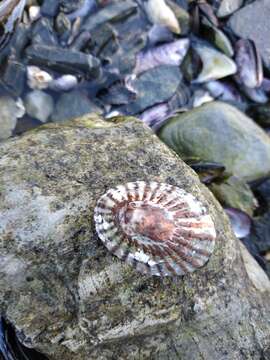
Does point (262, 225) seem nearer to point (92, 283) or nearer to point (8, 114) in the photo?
point (92, 283)

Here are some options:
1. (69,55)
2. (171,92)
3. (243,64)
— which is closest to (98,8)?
(69,55)

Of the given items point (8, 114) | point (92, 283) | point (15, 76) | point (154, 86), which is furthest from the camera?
point (154, 86)

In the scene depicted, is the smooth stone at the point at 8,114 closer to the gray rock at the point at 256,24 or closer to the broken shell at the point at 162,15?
the broken shell at the point at 162,15

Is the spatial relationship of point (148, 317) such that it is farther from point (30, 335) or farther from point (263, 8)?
point (263, 8)

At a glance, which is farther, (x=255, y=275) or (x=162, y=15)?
(x=162, y=15)

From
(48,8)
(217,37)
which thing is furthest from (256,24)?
(48,8)

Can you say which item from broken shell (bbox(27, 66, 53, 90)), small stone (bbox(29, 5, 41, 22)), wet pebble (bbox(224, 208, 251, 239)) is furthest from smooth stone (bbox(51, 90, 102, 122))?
wet pebble (bbox(224, 208, 251, 239))
